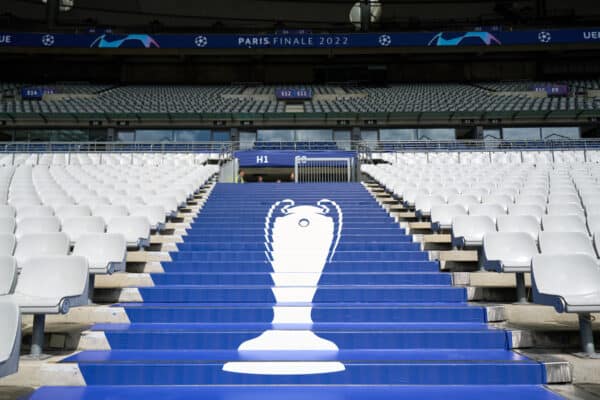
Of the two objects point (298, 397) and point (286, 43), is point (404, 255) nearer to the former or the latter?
point (298, 397)

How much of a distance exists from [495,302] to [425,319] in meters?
0.86

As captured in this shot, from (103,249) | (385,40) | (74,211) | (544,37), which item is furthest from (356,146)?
(544,37)

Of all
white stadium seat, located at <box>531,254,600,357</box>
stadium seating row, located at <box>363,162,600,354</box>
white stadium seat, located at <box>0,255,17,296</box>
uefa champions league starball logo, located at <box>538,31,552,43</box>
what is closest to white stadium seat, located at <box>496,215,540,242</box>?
stadium seating row, located at <box>363,162,600,354</box>

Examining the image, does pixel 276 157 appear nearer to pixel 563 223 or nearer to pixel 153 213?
pixel 153 213

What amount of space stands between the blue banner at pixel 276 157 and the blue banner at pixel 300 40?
516 inches

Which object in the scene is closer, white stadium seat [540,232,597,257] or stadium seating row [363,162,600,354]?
stadium seating row [363,162,600,354]

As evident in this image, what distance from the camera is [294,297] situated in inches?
162

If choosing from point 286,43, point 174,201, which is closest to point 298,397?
point 174,201

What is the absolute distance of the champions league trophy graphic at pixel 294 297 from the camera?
291cm

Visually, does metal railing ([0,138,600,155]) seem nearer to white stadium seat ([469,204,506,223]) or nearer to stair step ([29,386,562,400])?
white stadium seat ([469,204,506,223])

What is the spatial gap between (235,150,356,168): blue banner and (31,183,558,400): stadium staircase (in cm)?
1005

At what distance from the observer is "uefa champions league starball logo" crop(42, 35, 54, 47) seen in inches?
1025

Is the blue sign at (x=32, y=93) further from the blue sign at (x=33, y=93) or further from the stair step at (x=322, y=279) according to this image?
the stair step at (x=322, y=279)

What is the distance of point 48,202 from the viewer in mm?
6879
